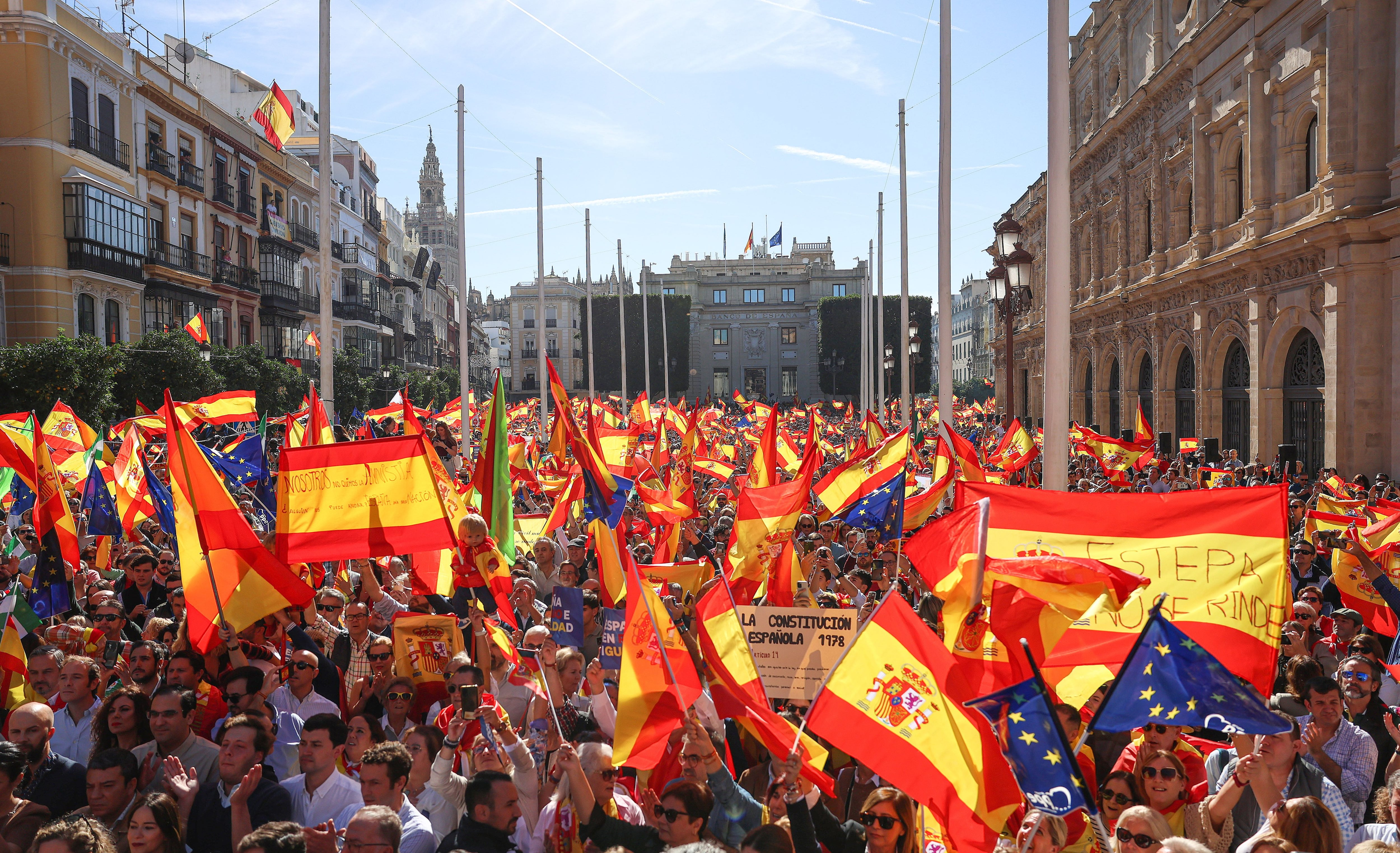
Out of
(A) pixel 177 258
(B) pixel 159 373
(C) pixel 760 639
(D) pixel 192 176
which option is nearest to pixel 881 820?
(C) pixel 760 639

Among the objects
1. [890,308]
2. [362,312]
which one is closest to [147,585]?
[362,312]

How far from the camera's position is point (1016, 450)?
56.0ft

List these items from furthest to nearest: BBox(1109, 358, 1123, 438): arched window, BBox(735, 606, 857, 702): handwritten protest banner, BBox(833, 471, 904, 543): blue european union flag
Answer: BBox(1109, 358, 1123, 438): arched window < BBox(833, 471, 904, 543): blue european union flag < BBox(735, 606, 857, 702): handwritten protest banner

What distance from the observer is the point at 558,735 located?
5211 millimetres

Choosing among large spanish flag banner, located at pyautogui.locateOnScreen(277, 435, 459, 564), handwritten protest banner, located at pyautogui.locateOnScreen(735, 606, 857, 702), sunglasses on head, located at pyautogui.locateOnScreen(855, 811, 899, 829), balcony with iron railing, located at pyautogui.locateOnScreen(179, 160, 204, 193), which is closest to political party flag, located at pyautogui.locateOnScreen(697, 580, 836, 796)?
handwritten protest banner, located at pyautogui.locateOnScreen(735, 606, 857, 702)

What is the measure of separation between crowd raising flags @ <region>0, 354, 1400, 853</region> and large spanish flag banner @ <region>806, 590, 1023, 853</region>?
Answer: 0.01m

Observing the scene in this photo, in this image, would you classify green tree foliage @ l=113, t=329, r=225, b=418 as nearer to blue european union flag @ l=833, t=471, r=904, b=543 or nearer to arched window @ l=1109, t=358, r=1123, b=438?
blue european union flag @ l=833, t=471, r=904, b=543

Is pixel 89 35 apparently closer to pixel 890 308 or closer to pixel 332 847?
pixel 332 847

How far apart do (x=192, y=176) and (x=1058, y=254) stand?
36.7m

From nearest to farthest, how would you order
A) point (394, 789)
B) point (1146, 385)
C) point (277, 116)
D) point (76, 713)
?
1. point (394, 789)
2. point (76, 713)
3. point (277, 116)
4. point (1146, 385)

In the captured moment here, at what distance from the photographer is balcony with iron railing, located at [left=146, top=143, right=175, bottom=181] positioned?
35.2 metres

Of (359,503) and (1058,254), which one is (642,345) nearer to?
(1058,254)

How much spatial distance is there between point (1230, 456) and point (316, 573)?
72.6 ft

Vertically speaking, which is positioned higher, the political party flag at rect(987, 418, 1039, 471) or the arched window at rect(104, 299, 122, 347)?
the arched window at rect(104, 299, 122, 347)
